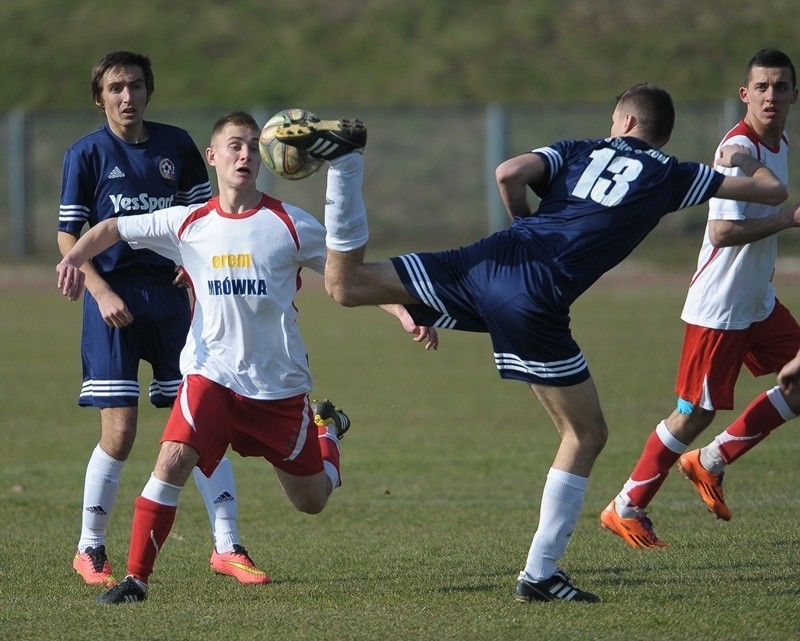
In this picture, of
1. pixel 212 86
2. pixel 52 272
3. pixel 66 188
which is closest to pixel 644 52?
pixel 212 86

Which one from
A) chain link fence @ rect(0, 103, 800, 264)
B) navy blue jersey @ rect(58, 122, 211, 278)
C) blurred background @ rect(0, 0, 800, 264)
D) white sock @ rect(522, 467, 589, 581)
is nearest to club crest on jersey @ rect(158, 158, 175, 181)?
navy blue jersey @ rect(58, 122, 211, 278)

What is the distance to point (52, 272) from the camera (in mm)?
26844

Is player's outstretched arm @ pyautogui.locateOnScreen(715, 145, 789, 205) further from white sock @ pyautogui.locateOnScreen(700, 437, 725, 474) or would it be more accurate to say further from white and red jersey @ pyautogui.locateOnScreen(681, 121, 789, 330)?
white sock @ pyautogui.locateOnScreen(700, 437, 725, 474)

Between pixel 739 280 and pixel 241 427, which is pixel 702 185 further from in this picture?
pixel 241 427

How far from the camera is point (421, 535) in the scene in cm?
689

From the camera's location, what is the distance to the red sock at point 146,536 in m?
5.24

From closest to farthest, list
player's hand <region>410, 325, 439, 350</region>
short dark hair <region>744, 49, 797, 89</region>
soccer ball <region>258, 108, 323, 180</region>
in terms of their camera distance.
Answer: soccer ball <region>258, 108, 323, 180</region> < player's hand <region>410, 325, 439, 350</region> < short dark hair <region>744, 49, 797, 89</region>

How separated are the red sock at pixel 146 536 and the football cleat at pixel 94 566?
0.58 meters

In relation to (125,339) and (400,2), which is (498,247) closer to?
(125,339)

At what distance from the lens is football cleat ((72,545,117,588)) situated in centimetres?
582

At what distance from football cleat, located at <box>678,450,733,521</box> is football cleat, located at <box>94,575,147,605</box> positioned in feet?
10.6

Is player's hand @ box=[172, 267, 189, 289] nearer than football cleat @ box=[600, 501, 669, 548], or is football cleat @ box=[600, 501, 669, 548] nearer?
player's hand @ box=[172, 267, 189, 289]

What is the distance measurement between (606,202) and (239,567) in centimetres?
245

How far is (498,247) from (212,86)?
104ft
